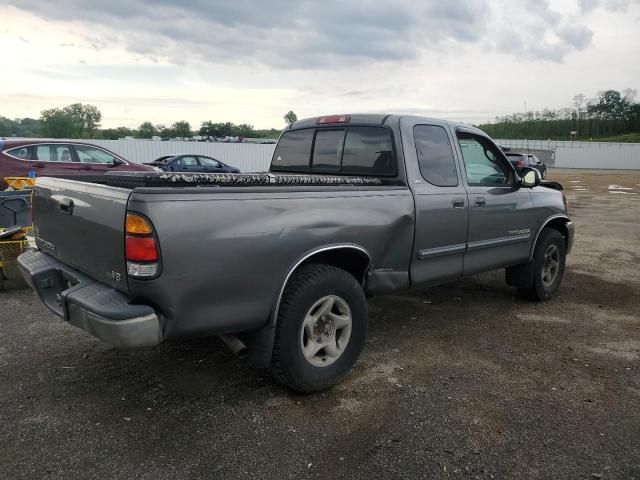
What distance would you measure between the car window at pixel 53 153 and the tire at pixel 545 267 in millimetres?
10209

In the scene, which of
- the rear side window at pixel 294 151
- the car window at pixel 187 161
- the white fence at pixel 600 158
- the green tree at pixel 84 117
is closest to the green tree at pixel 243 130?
the green tree at pixel 84 117

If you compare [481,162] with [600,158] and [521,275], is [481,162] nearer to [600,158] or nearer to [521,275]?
[521,275]

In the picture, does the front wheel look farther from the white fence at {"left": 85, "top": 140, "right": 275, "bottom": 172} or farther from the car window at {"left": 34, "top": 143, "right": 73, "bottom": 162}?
the white fence at {"left": 85, "top": 140, "right": 275, "bottom": 172}

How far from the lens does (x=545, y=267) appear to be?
574cm

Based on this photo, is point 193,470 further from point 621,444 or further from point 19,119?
point 19,119

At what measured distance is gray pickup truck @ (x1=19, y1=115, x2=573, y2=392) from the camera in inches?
106

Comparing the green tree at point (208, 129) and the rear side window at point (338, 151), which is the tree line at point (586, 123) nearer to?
the green tree at point (208, 129)

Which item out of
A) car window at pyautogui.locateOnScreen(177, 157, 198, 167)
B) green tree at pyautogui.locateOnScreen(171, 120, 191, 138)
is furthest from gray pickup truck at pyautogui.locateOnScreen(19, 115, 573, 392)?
green tree at pyautogui.locateOnScreen(171, 120, 191, 138)

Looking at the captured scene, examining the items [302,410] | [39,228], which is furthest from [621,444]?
[39,228]

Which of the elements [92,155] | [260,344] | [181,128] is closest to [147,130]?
[181,128]

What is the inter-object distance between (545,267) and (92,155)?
33.8 feet

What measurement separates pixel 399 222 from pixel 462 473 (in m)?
1.80

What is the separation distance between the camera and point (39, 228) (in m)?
3.73

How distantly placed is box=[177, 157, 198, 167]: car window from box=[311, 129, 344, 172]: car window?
17.9m
